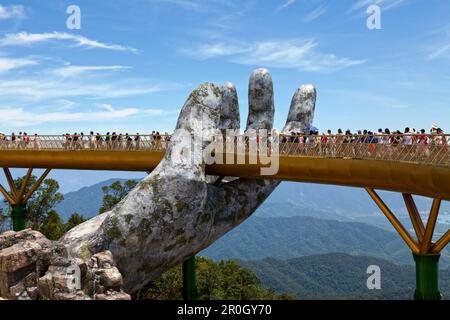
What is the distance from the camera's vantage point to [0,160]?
4156 cm

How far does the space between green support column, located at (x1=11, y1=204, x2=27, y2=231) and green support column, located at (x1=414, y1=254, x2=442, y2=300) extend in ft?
108

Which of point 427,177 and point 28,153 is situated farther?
point 28,153

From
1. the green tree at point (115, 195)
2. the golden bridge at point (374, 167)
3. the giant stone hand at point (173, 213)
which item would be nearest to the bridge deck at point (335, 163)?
the golden bridge at point (374, 167)

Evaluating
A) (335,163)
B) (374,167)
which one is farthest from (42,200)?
(374,167)

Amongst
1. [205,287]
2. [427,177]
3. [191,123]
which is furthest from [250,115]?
[205,287]

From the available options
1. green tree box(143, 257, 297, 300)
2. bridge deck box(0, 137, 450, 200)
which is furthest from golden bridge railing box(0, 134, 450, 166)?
green tree box(143, 257, 297, 300)

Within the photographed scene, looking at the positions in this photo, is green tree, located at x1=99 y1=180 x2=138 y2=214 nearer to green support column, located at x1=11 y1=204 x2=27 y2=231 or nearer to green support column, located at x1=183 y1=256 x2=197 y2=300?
green support column, located at x1=11 y1=204 x2=27 y2=231

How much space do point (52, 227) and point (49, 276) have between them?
36899mm

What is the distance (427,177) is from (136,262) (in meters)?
14.5

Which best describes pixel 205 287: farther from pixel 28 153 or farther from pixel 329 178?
pixel 329 178

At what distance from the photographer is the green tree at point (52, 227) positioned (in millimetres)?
51825

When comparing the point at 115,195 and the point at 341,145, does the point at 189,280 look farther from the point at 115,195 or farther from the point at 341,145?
the point at 115,195

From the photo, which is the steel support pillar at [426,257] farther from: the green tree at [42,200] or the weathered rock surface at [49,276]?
the green tree at [42,200]

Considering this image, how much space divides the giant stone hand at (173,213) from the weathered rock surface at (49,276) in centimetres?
370
